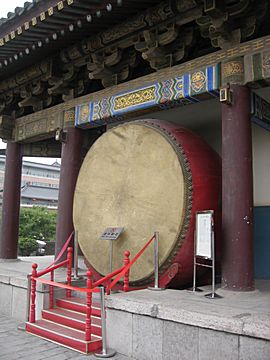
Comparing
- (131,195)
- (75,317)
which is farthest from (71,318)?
(131,195)

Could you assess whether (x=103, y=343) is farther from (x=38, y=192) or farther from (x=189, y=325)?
(x=38, y=192)

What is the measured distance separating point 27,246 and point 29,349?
14742mm

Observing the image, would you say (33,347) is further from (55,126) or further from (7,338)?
(55,126)

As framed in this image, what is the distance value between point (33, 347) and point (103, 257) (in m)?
1.54

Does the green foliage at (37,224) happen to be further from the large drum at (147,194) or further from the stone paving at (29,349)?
the stone paving at (29,349)

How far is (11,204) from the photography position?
8.06 meters

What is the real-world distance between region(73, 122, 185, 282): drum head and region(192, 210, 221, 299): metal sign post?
0.87 feet

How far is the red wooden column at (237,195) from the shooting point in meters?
4.26

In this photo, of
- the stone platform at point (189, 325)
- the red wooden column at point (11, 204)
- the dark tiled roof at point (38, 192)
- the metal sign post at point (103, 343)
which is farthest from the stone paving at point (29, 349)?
the dark tiled roof at point (38, 192)

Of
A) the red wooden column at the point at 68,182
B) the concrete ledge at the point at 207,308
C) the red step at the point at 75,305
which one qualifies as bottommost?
the red step at the point at 75,305

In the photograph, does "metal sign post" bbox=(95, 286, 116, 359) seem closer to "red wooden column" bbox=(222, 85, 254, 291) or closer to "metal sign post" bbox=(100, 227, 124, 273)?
"metal sign post" bbox=(100, 227, 124, 273)

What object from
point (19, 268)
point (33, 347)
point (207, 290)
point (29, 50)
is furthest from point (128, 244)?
point (29, 50)

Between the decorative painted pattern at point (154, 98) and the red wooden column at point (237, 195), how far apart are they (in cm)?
39

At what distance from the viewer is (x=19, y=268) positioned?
6.77 meters
